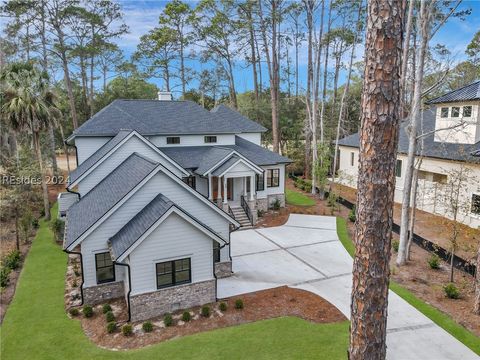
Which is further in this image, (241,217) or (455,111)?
(241,217)

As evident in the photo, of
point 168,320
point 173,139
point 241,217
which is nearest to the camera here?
point 168,320

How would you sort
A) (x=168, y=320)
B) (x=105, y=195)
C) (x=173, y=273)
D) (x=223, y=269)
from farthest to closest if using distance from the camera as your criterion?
(x=223, y=269) → (x=105, y=195) → (x=173, y=273) → (x=168, y=320)

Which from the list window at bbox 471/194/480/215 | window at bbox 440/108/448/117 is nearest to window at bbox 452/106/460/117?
window at bbox 440/108/448/117

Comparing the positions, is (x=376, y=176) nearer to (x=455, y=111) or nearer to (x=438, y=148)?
(x=455, y=111)

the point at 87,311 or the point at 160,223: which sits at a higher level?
the point at 160,223

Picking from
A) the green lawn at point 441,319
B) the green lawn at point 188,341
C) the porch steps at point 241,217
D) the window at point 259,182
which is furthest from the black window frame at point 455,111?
the green lawn at point 188,341

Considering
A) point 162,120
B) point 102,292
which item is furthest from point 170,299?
point 162,120

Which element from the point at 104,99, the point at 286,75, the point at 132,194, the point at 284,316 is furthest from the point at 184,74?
the point at 284,316
